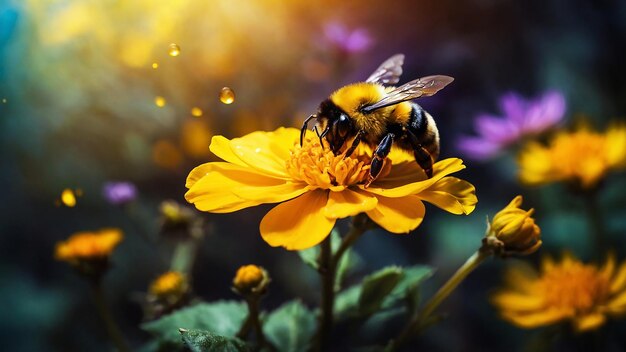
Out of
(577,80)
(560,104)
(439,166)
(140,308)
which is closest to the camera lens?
(439,166)

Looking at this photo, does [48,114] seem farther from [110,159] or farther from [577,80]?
[577,80]

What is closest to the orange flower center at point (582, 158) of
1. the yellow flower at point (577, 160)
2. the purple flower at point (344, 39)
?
the yellow flower at point (577, 160)

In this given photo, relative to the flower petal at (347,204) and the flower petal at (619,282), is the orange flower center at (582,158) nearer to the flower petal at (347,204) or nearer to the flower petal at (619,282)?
the flower petal at (619,282)

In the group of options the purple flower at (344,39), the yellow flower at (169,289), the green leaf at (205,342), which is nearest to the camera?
the green leaf at (205,342)

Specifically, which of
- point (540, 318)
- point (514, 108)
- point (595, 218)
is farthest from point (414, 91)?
point (514, 108)

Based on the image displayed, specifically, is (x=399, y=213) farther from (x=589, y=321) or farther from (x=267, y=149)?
(x=589, y=321)

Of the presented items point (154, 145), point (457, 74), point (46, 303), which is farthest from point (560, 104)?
point (46, 303)
